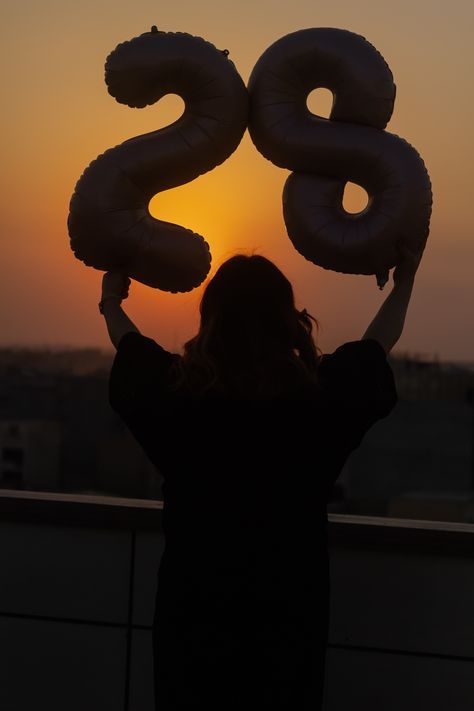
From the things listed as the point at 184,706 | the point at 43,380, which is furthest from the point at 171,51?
the point at 43,380

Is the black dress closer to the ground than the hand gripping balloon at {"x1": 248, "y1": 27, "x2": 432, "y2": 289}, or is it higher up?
closer to the ground

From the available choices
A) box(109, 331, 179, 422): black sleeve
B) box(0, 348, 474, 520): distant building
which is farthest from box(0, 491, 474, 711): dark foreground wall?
box(0, 348, 474, 520): distant building

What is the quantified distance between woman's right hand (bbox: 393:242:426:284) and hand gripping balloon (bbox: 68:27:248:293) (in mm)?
562

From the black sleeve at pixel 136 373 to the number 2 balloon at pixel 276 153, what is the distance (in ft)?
1.58

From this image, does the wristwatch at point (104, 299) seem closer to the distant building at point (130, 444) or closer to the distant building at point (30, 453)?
the distant building at point (130, 444)

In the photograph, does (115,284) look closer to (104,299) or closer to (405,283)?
(104,299)

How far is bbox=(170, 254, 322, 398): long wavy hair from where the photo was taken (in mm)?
2215

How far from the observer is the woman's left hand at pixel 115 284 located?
279 cm

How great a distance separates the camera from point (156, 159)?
287cm

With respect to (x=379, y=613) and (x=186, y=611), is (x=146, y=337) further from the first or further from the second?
(x=379, y=613)

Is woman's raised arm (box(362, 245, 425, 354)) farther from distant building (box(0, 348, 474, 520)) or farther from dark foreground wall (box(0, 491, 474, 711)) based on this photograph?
distant building (box(0, 348, 474, 520))

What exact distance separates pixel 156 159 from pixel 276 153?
1.14ft

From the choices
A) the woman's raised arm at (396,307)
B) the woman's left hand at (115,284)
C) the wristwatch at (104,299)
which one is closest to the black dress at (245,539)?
the woman's raised arm at (396,307)

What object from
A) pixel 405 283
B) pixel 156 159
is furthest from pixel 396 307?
pixel 156 159
